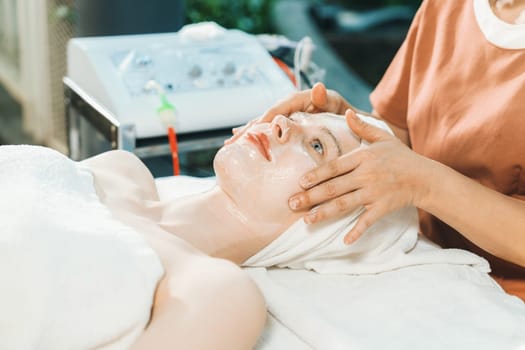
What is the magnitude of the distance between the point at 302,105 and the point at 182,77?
674 millimetres

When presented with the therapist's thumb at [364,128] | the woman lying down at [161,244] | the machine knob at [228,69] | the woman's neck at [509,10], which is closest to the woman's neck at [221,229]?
the woman lying down at [161,244]

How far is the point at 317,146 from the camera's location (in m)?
1.56

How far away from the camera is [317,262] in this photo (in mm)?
1586

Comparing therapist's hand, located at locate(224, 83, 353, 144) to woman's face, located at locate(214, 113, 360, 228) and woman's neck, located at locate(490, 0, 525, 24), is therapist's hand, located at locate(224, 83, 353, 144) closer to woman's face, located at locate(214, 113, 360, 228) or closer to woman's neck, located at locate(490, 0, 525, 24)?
woman's face, located at locate(214, 113, 360, 228)

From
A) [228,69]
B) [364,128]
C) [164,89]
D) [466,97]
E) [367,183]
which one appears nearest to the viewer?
[367,183]

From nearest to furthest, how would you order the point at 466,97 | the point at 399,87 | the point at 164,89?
the point at 466,97 < the point at 399,87 < the point at 164,89

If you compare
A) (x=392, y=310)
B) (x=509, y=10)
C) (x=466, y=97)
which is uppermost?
(x=509, y=10)

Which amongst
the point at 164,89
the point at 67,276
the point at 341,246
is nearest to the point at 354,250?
the point at 341,246

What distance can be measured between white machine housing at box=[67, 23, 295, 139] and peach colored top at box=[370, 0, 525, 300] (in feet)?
1.65

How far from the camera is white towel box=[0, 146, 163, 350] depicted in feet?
3.75

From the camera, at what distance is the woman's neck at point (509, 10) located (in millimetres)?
1635

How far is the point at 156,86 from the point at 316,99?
64cm

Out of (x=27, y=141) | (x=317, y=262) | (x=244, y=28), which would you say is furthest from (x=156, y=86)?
(x=244, y=28)

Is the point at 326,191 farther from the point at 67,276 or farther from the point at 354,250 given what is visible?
the point at 67,276
